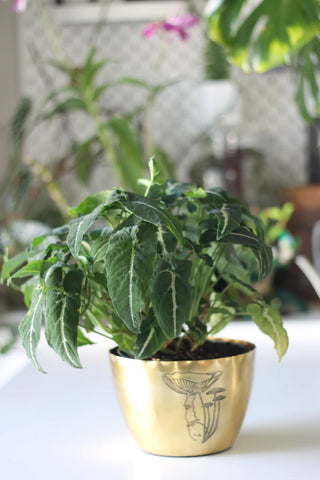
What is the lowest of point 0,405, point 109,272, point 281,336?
point 0,405

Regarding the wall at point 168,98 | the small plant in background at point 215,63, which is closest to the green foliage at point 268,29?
the small plant in background at point 215,63

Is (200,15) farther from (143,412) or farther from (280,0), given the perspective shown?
(143,412)

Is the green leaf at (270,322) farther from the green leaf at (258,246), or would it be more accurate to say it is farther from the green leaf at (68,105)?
the green leaf at (68,105)

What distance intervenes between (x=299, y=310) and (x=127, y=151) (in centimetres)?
171

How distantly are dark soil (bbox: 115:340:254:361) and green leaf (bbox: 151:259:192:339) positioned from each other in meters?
0.12

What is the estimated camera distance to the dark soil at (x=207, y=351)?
0.71 metres

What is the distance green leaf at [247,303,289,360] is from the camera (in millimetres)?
692

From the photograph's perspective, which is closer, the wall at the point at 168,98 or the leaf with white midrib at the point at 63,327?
the leaf with white midrib at the point at 63,327

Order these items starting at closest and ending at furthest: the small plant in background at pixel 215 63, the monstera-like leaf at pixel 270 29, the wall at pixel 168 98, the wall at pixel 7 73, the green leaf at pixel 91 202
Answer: the green leaf at pixel 91 202
the monstera-like leaf at pixel 270 29
the small plant in background at pixel 215 63
the wall at pixel 7 73
the wall at pixel 168 98

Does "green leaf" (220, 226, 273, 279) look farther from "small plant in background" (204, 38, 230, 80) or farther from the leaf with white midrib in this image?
"small plant in background" (204, 38, 230, 80)

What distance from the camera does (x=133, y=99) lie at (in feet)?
15.9

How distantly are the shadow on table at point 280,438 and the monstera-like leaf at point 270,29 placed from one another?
437 mm

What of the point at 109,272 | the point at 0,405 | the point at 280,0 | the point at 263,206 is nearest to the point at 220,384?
the point at 109,272

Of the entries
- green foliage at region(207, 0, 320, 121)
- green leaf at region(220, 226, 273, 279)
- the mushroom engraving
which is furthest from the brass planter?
green foliage at region(207, 0, 320, 121)
